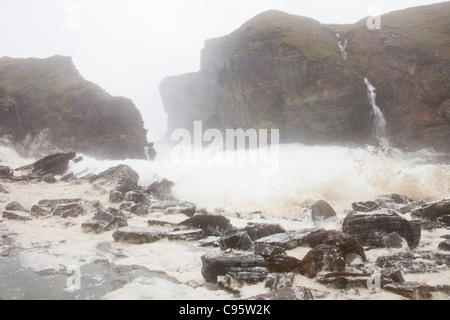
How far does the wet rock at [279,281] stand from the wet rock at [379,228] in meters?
2.61

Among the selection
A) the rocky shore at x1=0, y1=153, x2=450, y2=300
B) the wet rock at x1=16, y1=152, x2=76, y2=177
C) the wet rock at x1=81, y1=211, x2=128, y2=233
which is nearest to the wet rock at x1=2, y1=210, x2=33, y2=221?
the rocky shore at x1=0, y1=153, x2=450, y2=300

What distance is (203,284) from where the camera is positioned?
14.4 ft

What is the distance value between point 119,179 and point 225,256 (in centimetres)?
1232

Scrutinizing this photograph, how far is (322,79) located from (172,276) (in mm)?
33259

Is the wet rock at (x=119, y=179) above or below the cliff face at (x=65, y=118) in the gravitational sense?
below

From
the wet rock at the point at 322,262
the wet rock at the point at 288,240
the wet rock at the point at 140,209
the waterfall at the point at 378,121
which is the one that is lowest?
the wet rock at the point at 140,209

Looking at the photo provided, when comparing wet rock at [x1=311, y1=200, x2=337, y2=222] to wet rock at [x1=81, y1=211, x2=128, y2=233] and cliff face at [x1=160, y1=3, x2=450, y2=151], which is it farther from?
cliff face at [x1=160, y1=3, x2=450, y2=151]

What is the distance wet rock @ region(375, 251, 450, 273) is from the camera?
4562 millimetres

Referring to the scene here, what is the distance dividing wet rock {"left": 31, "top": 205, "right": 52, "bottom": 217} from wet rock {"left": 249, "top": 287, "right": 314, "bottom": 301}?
7652 millimetres

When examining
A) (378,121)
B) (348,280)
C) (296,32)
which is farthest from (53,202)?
(296,32)

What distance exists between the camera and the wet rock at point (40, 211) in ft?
28.9

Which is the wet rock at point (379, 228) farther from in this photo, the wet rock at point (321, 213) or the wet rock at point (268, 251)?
the wet rock at point (268, 251)

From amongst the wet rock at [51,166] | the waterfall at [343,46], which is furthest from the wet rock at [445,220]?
the waterfall at [343,46]
